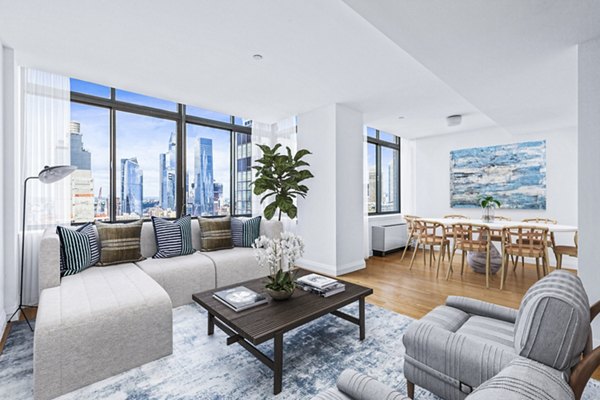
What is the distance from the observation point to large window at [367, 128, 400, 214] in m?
6.19

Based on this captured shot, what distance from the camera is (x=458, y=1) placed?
69.7 inches

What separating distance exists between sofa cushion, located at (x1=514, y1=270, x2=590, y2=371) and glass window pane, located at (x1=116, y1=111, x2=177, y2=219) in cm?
431

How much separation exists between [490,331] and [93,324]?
245 cm

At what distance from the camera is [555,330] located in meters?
0.93

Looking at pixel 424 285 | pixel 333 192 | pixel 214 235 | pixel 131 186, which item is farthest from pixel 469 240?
pixel 131 186

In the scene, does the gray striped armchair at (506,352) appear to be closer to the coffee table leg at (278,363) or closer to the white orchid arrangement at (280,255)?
the coffee table leg at (278,363)

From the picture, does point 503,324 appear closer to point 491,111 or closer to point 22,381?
point 22,381

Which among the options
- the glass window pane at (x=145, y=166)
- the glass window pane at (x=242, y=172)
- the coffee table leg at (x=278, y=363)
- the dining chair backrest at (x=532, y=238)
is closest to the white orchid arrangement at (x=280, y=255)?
the coffee table leg at (x=278, y=363)

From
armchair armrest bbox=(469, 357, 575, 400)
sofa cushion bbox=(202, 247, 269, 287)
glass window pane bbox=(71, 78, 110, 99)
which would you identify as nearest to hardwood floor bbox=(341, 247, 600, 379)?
sofa cushion bbox=(202, 247, 269, 287)

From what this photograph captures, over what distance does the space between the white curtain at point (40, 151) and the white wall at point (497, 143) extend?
21.2 ft

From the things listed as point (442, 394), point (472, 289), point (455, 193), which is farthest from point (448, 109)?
point (442, 394)

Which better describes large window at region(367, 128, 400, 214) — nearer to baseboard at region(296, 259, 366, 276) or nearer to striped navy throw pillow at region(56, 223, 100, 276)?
baseboard at region(296, 259, 366, 276)

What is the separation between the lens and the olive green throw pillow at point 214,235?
3.74 meters

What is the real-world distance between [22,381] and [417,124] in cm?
598
